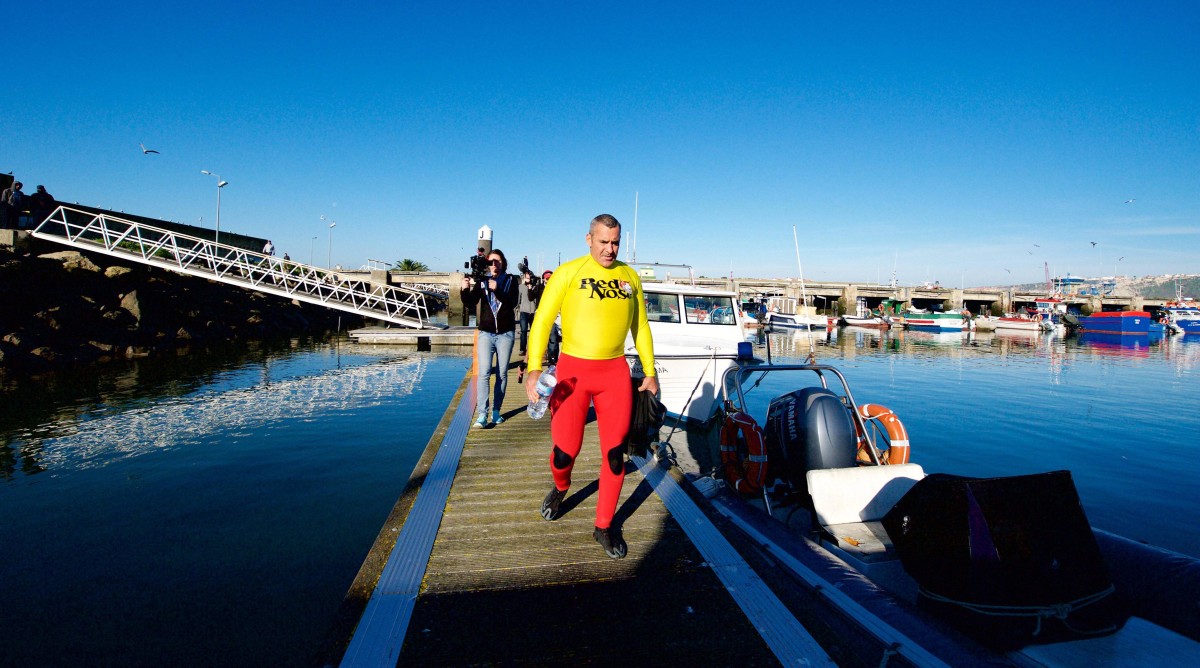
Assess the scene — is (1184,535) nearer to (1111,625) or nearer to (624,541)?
(1111,625)

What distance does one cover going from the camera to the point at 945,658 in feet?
8.37

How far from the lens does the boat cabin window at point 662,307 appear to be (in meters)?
11.8

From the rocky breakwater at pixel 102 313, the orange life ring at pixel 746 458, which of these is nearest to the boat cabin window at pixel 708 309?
the orange life ring at pixel 746 458

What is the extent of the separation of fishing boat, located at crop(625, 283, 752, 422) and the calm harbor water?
9.85 ft

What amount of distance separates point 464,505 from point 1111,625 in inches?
162

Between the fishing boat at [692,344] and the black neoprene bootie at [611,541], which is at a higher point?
the fishing boat at [692,344]

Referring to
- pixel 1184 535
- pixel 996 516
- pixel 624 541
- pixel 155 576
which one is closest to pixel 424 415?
pixel 155 576

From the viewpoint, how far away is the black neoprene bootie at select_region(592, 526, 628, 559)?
11.5ft

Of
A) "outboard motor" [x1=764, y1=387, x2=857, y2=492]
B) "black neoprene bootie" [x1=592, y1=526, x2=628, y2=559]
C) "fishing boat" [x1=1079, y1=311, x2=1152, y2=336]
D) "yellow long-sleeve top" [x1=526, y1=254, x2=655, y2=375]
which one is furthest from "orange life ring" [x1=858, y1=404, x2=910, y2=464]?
"fishing boat" [x1=1079, y1=311, x2=1152, y2=336]

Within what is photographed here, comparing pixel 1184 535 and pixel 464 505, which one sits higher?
pixel 464 505

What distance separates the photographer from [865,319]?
2408 inches

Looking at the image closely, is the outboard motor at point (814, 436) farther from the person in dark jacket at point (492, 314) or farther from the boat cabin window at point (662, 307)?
the boat cabin window at point (662, 307)

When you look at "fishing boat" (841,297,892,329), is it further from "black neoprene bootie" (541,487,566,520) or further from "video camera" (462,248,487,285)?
"black neoprene bootie" (541,487,566,520)

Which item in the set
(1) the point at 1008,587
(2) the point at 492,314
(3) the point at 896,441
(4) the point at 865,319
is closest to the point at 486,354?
(2) the point at 492,314
